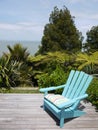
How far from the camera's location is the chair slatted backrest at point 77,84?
5.89 meters

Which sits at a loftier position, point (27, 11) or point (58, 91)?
point (27, 11)

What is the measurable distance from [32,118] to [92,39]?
Result: 7.86 m

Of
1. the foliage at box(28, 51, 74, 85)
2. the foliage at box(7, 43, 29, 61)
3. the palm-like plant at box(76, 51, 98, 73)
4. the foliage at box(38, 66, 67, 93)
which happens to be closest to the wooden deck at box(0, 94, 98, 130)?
the foliage at box(38, 66, 67, 93)

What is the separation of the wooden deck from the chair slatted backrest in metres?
0.42

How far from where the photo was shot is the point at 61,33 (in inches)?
496

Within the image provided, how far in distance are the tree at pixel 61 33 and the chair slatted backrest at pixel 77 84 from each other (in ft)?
19.4

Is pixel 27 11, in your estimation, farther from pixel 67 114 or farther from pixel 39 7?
pixel 67 114

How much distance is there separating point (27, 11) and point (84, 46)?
12.4 ft

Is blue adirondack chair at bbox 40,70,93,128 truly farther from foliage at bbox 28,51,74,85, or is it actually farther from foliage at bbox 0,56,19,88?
foliage at bbox 28,51,74,85

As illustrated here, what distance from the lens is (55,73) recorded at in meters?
8.99

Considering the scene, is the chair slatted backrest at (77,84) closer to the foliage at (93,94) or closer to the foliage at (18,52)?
the foliage at (93,94)

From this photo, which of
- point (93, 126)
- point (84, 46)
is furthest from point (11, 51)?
point (93, 126)

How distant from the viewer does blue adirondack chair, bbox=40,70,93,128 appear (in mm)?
5316

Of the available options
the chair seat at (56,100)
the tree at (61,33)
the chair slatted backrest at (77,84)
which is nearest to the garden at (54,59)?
the tree at (61,33)
